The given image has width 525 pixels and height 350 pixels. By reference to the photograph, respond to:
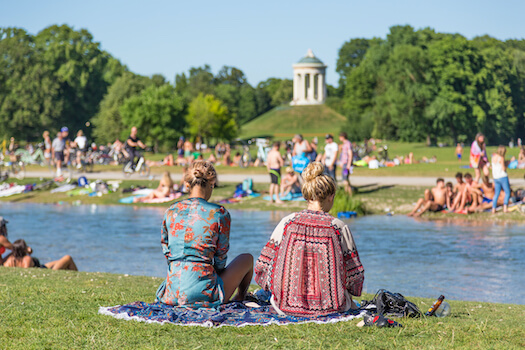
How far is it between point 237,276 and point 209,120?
253ft

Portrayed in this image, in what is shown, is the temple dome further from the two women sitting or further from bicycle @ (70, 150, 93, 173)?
the two women sitting

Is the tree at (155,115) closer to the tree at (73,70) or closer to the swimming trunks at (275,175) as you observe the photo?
the tree at (73,70)

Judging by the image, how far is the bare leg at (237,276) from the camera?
5.90 meters

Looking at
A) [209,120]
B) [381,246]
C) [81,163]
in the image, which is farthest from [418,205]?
[209,120]

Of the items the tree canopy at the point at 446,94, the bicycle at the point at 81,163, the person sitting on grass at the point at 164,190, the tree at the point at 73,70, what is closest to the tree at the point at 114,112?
Result: the tree at the point at 73,70

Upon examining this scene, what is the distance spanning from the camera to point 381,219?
17.8 meters

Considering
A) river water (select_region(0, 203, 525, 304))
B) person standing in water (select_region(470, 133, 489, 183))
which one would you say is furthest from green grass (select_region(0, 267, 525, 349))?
person standing in water (select_region(470, 133, 489, 183))

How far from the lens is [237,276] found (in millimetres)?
6020

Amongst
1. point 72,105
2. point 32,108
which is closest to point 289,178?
point 32,108

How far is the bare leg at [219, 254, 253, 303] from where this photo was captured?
19.4ft

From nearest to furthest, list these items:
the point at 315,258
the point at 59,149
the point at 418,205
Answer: the point at 315,258
the point at 418,205
the point at 59,149

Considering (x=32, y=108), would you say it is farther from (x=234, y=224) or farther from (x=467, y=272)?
(x=467, y=272)

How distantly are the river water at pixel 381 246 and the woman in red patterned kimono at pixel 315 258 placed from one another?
14.5 feet

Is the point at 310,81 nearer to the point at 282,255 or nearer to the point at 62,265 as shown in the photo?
Answer: the point at 62,265
